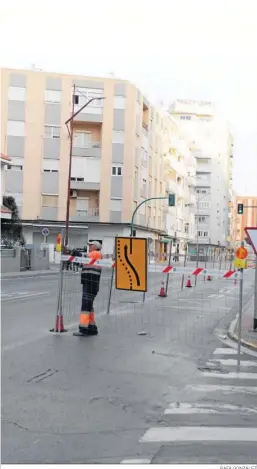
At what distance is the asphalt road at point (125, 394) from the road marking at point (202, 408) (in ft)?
0.03

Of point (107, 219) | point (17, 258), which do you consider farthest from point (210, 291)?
point (107, 219)

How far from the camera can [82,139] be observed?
57219mm

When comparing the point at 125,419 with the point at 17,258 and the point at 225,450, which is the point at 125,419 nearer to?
the point at 225,450

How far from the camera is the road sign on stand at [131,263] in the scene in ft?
36.1

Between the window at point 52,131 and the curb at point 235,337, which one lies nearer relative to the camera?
the curb at point 235,337

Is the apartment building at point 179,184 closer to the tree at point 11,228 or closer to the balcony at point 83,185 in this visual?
the balcony at point 83,185

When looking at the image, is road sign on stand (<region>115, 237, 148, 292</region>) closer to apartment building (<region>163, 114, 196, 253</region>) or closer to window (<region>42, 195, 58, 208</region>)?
window (<region>42, 195, 58, 208</region>)

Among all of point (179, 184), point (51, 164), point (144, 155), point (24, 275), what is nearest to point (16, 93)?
point (51, 164)

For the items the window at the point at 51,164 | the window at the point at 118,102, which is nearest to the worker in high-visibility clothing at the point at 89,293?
the window at the point at 51,164

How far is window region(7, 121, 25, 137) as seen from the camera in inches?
2164

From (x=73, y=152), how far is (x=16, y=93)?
8105 mm

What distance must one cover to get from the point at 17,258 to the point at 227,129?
9098 cm

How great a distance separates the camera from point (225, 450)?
456cm

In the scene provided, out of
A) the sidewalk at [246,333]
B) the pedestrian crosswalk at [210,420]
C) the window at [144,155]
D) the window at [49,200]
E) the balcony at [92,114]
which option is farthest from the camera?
the window at [144,155]
